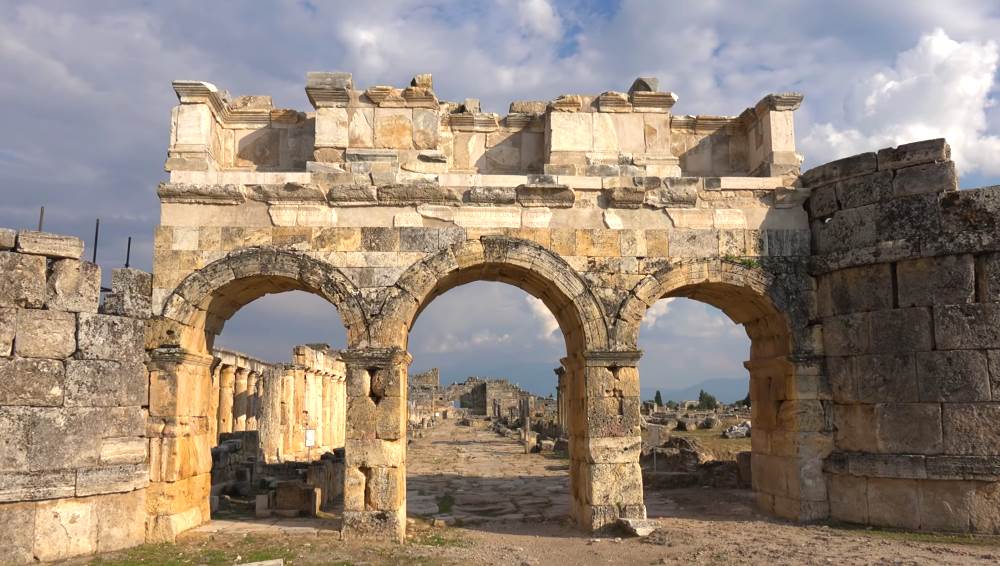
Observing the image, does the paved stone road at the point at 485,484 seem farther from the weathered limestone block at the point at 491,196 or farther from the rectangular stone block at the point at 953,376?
the rectangular stone block at the point at 953,376

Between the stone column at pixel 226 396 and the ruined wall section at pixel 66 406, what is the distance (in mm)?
8521

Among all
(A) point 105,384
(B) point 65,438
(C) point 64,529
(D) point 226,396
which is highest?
(A) point 105,384

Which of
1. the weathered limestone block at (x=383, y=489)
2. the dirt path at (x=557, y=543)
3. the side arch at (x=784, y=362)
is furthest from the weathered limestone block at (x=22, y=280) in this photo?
the side arch at (x=784, y=362)

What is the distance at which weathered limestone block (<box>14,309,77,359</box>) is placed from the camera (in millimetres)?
8242

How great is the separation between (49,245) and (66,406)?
1.88m

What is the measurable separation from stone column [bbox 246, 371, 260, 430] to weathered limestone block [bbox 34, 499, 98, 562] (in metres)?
11.3

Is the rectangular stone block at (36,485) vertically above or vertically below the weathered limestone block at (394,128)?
below

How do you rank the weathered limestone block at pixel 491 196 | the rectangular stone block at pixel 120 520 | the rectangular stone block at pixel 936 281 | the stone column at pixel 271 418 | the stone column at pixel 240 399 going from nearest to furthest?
the rectangular stone block at pixel 120 520, the rectangular stone block at pixel 936 281, the weathered limestone block at pixel 491 196, the stone column at pixel 271 418, the stone column at pixel 240 399

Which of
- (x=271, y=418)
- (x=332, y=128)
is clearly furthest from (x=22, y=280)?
(x=271, y=418)

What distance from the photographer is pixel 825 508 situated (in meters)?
9.38

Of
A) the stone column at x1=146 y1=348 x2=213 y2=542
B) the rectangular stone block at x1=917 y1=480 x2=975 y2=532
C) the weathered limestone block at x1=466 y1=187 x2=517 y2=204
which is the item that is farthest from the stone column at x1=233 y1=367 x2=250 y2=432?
the rectangular stone block at x1=917 y1=480 x2=975 y2=532

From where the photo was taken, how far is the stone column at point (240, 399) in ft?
61.0

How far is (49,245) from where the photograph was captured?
8.53 metres

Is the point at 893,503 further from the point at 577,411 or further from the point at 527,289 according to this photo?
the point at 527,289
